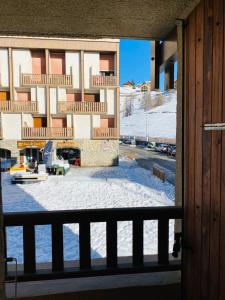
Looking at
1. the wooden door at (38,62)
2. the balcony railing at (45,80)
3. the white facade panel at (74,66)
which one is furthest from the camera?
the wooden door at (38,62)

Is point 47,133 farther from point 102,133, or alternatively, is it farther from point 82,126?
point 102,133

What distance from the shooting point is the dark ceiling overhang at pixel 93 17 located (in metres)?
1.68

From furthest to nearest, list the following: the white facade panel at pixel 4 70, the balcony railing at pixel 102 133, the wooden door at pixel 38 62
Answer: the balcony railing at pixel 102 133, the wooden door at pixel 38 62, the white facade panel at pixel 4 70

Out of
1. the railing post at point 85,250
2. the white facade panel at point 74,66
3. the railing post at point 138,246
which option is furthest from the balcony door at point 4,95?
the railing post at point 138,246

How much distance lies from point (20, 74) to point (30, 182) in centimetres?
862

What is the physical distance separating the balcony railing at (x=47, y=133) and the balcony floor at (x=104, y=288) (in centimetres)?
1679

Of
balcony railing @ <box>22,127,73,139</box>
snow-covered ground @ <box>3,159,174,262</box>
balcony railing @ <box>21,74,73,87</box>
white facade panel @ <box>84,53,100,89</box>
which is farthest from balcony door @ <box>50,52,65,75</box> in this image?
snow-covered ground @ <box>3,159,174,262</box>

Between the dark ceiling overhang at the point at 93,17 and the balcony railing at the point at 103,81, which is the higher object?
the balcony railing at the point at 103,81

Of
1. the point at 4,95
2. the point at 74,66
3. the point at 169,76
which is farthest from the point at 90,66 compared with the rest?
the point at 169,76

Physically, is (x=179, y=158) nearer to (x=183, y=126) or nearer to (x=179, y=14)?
(x=183, y=126)

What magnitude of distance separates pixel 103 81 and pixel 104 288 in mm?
17415

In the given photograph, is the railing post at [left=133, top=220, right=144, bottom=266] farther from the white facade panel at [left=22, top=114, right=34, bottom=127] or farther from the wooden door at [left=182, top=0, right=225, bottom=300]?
the white facade panel at [left=22, top=114, right=34, bottom=127]

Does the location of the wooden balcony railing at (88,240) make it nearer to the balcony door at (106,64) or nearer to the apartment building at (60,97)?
the apartment building at (60,97)

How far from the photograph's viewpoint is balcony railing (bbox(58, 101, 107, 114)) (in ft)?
60.5
